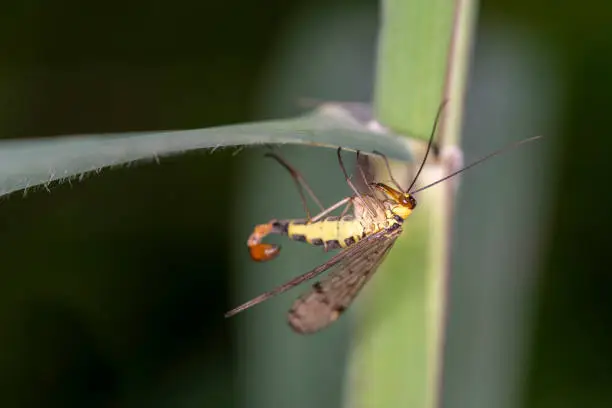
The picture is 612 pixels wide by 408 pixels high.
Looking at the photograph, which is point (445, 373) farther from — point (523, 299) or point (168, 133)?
point (168, 133)

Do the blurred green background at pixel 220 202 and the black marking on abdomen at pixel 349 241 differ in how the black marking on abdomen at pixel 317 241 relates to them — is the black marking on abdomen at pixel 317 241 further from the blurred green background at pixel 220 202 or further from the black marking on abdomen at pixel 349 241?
the blurred green background at pixel 220 202

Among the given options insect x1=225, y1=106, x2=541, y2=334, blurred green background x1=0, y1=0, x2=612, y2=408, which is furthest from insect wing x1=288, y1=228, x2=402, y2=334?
blurred green background x1=0, y1=0, x2=612, y2=408

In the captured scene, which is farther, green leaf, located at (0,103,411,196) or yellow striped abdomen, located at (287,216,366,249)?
yellow striped abdomen, located at (287,216,366,249)

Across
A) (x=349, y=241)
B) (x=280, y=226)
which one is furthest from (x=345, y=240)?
(x=280, y=226)

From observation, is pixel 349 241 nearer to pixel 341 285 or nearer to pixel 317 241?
pixel 317 241

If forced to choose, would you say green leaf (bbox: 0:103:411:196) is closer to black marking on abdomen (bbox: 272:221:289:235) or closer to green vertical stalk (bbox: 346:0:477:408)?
green vertical stalk (bbox: 346:0:477:408)

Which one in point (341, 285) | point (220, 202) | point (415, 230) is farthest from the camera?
point (220, 202)
